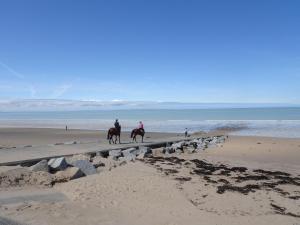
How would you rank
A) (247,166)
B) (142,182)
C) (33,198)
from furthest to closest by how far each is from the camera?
(247,166) < (142,182) < (33,198)

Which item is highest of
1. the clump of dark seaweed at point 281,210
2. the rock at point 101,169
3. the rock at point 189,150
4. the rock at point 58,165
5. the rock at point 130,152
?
the rock at point 58,165

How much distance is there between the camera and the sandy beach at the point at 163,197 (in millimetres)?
8117

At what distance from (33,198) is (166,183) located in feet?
12.4

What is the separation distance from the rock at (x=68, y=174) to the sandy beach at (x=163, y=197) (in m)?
0.23

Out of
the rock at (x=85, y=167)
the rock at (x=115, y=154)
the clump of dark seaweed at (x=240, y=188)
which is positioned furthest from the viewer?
the rock at (x=115, y=154)

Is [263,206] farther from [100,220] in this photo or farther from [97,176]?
[97,176]

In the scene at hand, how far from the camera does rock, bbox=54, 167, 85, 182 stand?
37.5 feet

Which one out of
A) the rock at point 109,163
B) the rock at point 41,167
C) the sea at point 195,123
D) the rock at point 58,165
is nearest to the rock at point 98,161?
the rock at point 109,163

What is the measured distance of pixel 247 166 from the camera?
50.4ft

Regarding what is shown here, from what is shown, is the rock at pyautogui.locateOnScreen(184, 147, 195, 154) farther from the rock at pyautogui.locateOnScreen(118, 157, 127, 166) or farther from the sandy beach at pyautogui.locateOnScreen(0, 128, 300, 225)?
the rock at pyautogui.locateOnScreen(118, 157, 127, 166)

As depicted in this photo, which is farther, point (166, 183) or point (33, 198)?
point (166, 183)

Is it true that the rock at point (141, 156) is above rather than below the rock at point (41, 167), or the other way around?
below

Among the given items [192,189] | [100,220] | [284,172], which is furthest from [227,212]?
[284,172]

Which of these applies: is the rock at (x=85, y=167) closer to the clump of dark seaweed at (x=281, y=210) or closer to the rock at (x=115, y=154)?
the rock at (x=115, y=154)
